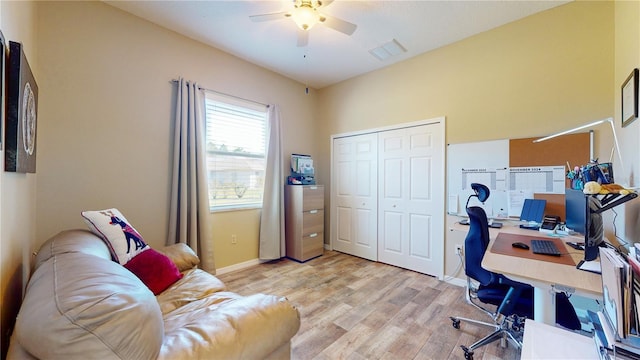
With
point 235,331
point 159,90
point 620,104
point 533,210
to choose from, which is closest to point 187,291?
point 235,331

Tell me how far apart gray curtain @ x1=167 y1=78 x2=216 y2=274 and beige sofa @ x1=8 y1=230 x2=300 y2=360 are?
1342mm

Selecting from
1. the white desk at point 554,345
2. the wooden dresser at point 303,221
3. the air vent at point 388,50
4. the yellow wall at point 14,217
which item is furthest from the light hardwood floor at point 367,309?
the air vent at point 388,50

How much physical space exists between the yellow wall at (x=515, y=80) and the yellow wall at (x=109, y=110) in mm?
2489

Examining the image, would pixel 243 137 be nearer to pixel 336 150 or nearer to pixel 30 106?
pixel 336 150

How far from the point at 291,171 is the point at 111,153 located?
Result: 2191 mm

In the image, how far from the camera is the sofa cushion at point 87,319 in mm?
671

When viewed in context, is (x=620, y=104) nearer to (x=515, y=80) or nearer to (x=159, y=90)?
(x=515, y=80)

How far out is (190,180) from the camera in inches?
108

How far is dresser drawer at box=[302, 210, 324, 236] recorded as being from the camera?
365 centimetres

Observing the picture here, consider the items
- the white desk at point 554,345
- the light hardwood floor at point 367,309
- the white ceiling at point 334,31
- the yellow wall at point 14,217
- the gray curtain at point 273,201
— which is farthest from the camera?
the gray curtain at point 273,201

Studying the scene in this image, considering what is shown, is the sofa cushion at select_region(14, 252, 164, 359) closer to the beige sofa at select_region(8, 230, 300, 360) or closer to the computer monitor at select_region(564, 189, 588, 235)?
the beige sofa at select_region(8, 230, 300, 360)

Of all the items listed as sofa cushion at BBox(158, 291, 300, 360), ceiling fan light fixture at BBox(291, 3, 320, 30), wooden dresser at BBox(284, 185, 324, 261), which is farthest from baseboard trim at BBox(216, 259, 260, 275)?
ceiling fan light fixture at BBox(291, 3, 320, 30)

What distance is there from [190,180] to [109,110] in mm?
947

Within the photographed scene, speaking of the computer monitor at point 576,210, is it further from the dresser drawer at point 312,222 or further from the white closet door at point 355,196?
the dresser drawer at point 312,222
